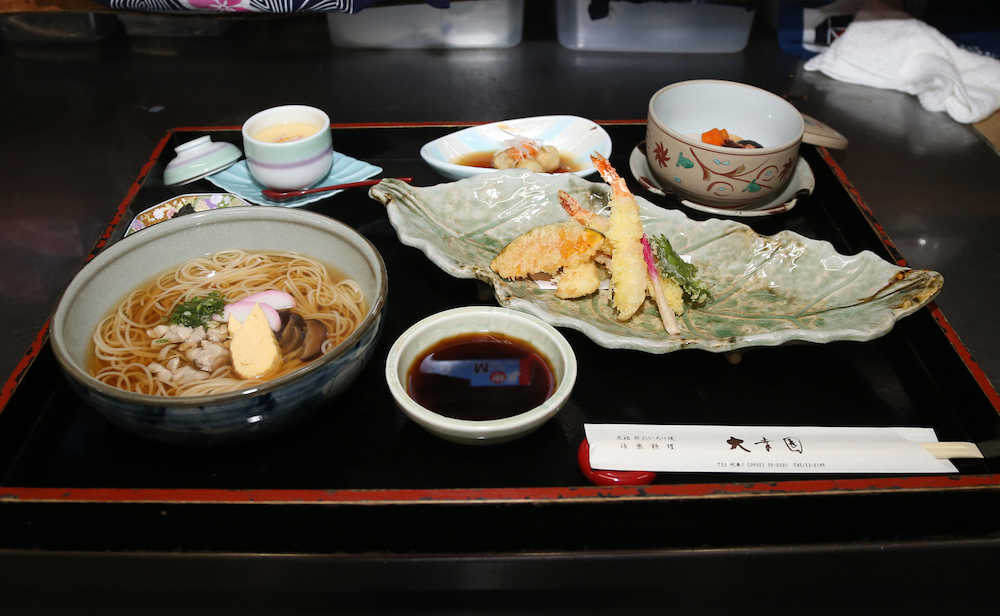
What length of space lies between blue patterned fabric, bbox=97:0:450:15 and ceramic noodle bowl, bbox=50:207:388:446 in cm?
176

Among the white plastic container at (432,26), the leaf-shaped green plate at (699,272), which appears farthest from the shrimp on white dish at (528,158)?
the white plastic container at (432,26)

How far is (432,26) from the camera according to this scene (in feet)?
11.7

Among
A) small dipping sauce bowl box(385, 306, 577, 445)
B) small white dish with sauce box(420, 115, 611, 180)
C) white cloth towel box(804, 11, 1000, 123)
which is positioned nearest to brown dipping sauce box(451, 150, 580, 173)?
small white dish with sauce box(420, 115, 611, 180)


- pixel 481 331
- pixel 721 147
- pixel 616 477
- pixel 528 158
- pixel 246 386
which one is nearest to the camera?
pixel 616 477

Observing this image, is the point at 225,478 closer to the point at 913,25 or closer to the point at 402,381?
the point at 402,381

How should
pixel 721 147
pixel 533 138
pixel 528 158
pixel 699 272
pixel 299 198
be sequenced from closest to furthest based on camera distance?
pixel 699 272
pixel 721 147
pixel 299 198
pixel 528 158
pixel 533 138

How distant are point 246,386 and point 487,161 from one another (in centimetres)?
124

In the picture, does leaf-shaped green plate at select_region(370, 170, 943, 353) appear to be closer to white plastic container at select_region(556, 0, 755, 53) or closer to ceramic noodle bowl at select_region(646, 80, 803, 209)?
ceramic noodle bowl at select_region(646, 80, 803, 209)

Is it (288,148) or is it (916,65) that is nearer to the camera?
(288,148)

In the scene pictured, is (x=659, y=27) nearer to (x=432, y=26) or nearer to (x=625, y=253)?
(x=432, y=26)

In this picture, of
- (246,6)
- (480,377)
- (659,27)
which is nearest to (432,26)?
(246,6)

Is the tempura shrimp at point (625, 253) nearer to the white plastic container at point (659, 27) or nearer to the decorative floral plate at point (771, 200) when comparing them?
the decorative floral plate at point (771, 200)

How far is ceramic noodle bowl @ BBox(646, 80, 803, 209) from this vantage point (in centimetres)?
195

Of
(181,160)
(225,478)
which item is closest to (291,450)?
(225,478)
